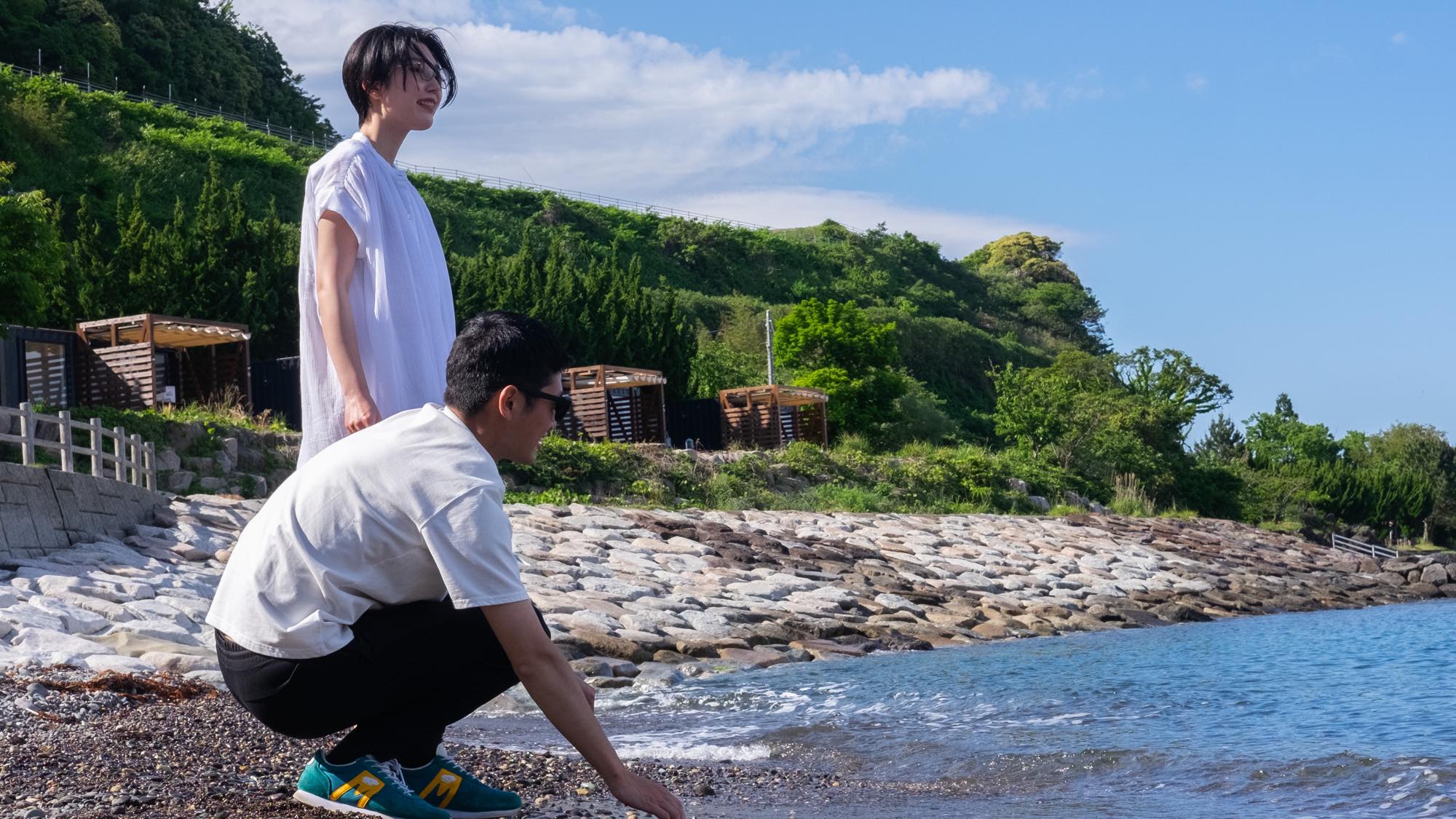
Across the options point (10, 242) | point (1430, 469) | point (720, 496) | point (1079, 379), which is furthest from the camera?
point (1430, 469)

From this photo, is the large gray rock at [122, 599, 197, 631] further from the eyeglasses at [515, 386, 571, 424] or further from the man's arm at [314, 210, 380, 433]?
the eyeglasses at [515, 386, 571, 424]

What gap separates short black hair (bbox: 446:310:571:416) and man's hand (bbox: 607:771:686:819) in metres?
0.77

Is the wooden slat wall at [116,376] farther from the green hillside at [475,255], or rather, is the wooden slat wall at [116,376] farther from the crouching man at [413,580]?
the crouching man at [413,580]

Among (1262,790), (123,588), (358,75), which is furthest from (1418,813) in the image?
(123,588)

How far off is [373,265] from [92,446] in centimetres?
915

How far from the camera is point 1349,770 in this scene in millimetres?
5648

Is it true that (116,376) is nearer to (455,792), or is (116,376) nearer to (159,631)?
(159,631)

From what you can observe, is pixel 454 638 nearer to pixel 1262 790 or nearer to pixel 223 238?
pixel 1262 790

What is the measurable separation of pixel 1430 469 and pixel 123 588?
58.2 metres

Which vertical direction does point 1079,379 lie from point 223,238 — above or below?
below

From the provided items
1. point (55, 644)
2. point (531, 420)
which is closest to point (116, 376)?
point (55, 644)

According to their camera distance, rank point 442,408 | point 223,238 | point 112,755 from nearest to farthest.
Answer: point 442,408
point 112,755
point 223,238

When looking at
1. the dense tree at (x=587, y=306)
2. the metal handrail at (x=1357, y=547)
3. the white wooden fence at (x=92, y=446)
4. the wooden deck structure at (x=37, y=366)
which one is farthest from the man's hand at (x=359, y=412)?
the metal handrail at (x=1357, y=547)

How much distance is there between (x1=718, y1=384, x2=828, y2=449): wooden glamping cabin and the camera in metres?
27.6
